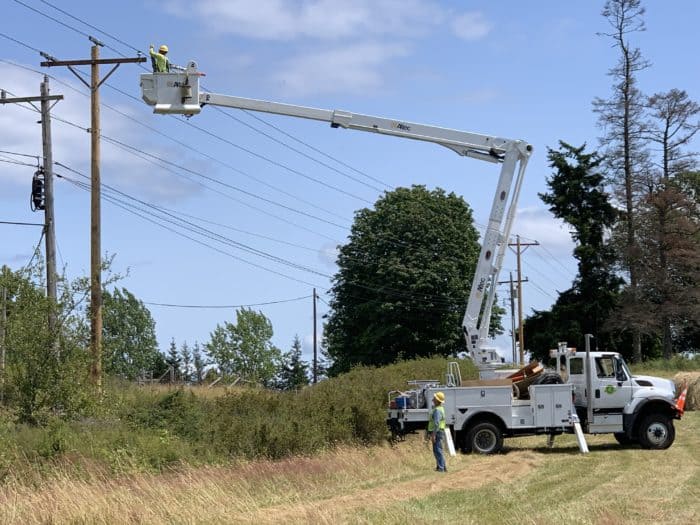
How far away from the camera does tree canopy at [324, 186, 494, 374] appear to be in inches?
2432

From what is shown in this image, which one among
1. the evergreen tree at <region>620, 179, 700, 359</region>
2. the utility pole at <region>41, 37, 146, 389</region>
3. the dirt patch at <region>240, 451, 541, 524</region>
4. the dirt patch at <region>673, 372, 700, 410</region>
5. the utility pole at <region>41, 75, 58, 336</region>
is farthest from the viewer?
the evergreen tree at <region>620, 179, 700, 359</region>

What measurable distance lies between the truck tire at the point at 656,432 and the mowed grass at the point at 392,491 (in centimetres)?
33

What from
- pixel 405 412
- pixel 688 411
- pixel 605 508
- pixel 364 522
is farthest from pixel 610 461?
pixel 688 411

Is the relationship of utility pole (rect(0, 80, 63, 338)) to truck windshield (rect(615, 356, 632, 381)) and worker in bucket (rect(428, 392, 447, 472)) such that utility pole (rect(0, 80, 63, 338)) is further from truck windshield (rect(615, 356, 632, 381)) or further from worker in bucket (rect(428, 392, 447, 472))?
truck windshield (rect(615, 356, 632, 381))

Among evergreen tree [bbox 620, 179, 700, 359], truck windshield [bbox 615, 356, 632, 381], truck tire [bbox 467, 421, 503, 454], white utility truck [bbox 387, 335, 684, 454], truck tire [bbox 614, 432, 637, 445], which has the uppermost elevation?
evergreen tree [bbox 620, 179, 700, 359]

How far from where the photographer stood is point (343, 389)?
2731 centimetres

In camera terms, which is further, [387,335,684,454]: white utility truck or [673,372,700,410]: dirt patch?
[673,372,700,410]: dirt patch

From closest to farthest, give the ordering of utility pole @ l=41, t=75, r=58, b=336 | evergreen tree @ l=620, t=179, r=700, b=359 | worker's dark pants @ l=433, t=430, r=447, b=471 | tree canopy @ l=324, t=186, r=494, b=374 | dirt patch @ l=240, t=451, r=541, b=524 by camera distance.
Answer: dirt patch @ l=240, t=451, r=541, b=524 → worker's dark pants @ l=433, t=430, r=447, b=471 → utility pole @ l=41, t=75, r=58, b=336 → evergreen tree @ l=620, t=179, r=700, b=359 → tree canopy @ l=324, t=186, r=494, b=374

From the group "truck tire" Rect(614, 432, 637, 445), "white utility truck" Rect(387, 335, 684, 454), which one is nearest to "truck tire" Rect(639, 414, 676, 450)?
"white utility truck" Rect(387, 335, 684, 454)

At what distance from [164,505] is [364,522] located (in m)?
2.96

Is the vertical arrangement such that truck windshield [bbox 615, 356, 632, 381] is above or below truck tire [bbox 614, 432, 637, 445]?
above

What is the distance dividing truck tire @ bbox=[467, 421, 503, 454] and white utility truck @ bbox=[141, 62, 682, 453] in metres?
0.02

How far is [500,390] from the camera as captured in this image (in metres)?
23.6

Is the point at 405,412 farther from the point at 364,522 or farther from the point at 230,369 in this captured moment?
the point at 230,369
